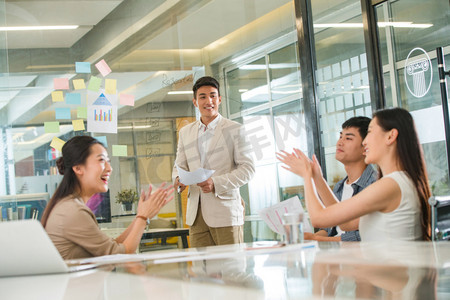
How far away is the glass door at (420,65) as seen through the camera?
320 cm

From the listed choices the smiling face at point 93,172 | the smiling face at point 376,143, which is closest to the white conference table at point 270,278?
the smiling face at point 376,143

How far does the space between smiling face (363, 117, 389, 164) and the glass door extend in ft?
4.23

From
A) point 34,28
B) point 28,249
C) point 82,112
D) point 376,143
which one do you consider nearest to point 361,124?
point 376,143

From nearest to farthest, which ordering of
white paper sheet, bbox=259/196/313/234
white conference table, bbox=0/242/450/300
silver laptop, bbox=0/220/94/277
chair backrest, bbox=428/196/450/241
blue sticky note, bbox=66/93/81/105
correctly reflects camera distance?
1. white conference table, bbox=0/242/450/300
2. silver laptop, bbox=0/220/94/277
3. chair backrest, bbox=428/196/450/241
4. white paper sheet, bbox=259/196/313/234
5. blue sticky note, bbox=66/93/81/105

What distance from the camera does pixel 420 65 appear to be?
3314 millimetres

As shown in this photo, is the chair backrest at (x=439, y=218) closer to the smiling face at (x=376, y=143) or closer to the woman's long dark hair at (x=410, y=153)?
the woman's long dark hair at (x=410, y=153)

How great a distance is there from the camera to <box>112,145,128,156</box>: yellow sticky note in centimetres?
405

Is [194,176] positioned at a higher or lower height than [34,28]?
lower

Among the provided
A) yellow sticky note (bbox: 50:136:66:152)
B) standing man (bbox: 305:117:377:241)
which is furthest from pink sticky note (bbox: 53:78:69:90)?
standing man (bbox: 305:117:377:241)

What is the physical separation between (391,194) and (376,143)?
0.85 feet

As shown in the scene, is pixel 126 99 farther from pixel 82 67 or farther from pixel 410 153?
pixel 410 153

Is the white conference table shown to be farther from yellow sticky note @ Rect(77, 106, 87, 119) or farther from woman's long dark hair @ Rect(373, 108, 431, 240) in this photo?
yellow sticky note @ Rect(77, 106, 87, 119)

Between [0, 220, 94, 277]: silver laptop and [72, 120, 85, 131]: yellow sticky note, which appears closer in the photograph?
[0, 220, 94, 277]: silver laptop

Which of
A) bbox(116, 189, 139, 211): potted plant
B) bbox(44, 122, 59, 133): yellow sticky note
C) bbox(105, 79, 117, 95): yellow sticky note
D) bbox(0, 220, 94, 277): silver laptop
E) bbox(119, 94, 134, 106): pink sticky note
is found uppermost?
bbox(105, 79, 117, 95): yellow sticky note
